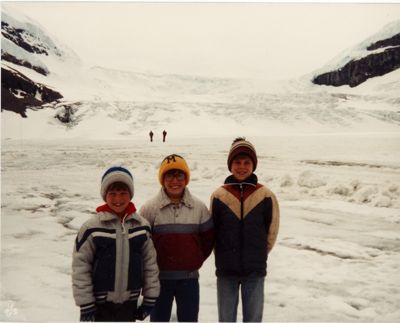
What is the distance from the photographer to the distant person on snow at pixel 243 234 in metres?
2.34

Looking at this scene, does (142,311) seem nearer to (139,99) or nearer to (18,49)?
(18,49)

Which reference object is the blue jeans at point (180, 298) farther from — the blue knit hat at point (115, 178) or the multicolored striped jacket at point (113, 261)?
the blue knit hat at point (115, 178)

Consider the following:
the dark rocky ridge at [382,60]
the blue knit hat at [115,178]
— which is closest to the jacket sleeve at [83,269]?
the blue knit hat at [115,178]

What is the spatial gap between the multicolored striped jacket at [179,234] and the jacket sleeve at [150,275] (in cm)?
12

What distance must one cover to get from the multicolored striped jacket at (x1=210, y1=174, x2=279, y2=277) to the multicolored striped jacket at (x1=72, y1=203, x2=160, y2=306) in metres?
0.42

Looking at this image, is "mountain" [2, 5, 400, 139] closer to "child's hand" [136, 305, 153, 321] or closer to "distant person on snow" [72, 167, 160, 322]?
"distant person on snow" [72, 167, 160, 322]

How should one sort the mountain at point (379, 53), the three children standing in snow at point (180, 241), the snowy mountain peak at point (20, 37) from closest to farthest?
the three children standing in snow at point (180, 241), the snowy mountain peak at point (20, 37), the mountain at point (379, 53)

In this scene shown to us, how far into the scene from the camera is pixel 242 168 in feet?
7.98

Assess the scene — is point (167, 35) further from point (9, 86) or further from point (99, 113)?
point (99, 113)

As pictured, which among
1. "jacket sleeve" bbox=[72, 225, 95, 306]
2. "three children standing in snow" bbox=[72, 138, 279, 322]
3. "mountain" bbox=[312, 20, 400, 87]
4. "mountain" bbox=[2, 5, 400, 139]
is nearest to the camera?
"jacket sleeve" bbox=[72, 225, 95, 306]

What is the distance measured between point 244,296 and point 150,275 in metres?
0.61

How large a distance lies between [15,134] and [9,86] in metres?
0.84

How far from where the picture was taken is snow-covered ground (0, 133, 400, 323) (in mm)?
3074

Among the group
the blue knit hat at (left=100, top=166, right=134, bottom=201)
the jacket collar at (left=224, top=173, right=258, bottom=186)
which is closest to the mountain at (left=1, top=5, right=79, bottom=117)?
the blue knit hat at (left=100, top=166, right=134, bottom=201)
